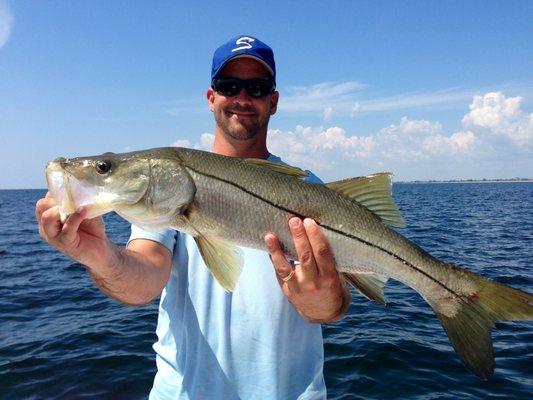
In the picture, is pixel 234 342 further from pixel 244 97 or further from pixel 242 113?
pixel 244 97

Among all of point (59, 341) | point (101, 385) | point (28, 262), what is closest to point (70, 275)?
point (28, 262)

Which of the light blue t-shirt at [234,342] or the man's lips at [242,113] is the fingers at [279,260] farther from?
the man's lips at [242,113]

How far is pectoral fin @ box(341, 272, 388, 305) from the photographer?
3.50m

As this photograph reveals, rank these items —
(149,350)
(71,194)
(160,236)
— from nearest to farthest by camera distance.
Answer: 1. (71,194)
2. (160,236)
3. (149,350)

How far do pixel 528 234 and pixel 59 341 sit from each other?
26680mm

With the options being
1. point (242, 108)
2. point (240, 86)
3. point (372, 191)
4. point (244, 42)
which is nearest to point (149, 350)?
point (242, 108)

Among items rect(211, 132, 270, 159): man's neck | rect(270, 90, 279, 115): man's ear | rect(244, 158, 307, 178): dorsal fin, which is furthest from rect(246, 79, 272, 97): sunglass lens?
rect(244, 158, 307, 178): dorsal fin

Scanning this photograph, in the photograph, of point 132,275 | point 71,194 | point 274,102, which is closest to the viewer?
point 71,194

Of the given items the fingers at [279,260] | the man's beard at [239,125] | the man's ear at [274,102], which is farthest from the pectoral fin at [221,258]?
the man's ear at [274,102]

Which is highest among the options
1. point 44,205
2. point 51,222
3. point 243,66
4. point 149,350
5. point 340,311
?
point 243,66

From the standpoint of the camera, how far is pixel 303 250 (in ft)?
11.0

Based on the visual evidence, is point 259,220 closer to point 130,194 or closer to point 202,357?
point 130,194

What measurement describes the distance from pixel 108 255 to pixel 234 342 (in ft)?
4.26

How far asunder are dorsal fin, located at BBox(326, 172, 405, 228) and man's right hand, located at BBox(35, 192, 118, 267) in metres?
1.82
